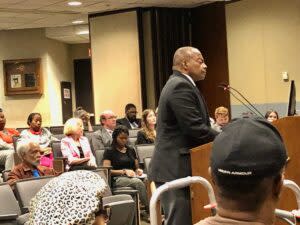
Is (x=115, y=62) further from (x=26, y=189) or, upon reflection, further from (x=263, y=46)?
(x=26, y=189)

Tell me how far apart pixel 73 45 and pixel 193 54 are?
12.3 meters

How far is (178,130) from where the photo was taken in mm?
3334

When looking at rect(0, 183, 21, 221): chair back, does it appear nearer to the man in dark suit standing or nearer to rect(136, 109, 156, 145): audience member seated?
the man in dark suit standing

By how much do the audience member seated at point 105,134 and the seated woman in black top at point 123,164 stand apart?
0.74 meters

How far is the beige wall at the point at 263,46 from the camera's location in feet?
31.6

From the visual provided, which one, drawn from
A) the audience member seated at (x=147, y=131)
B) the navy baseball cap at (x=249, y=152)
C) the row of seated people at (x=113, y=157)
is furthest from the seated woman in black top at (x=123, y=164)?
the navy baseball cap at (x=249, y=152)

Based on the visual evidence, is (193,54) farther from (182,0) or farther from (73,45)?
(73,45)

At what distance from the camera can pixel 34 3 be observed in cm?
1008

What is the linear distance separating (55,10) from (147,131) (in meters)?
4.40

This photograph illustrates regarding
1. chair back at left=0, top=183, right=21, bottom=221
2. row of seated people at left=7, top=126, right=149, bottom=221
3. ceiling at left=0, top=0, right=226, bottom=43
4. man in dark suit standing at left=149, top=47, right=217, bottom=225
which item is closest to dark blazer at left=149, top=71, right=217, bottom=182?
man in dark suit standing at left=149, top=47, right=217, bottom=225

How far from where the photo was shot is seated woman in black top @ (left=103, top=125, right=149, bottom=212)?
21.1 feet

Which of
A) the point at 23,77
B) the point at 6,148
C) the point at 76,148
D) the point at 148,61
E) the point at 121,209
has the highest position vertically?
the point at 148,61

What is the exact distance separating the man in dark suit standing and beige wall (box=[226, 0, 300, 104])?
21.5ft

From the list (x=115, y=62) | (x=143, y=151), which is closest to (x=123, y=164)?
(x=143, y=151)
